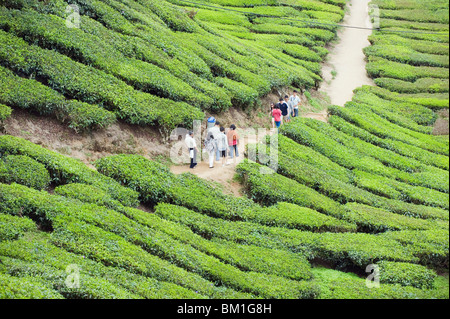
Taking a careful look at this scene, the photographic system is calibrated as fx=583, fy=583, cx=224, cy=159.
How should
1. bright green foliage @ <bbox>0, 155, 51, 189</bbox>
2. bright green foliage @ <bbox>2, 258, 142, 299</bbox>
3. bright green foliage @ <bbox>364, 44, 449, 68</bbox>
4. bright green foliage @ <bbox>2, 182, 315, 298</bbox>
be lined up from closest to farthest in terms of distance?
bright green foliage @ <bbox>2, 258, 142, 299</bbox>, bright green foliage @ <bbox>2, 182, 315, 298</bbox>, bright green foliage @ <bbox>0, 155, 51, 189</bbox>, bright green foliage @ <bbox>364, 44, 449, 68</bbox>

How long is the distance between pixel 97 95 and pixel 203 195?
210 inches

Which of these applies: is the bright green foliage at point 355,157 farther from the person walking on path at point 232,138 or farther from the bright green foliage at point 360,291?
the bright green foliage at point 360,291

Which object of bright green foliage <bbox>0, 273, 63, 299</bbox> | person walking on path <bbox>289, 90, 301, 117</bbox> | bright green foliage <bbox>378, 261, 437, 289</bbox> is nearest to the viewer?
bright green foliage <bbox>0, 273, 63, 299</bbox>

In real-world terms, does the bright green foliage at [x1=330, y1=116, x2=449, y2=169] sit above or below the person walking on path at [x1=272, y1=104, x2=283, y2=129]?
below

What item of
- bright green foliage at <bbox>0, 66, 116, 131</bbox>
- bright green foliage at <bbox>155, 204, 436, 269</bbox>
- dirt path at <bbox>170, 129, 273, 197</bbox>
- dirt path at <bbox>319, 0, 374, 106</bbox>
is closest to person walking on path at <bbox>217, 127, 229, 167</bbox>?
dirt path at <bbox>170, 129, 273, 197</bbox>

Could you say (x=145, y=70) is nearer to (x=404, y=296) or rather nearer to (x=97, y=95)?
(x=97, y=95)

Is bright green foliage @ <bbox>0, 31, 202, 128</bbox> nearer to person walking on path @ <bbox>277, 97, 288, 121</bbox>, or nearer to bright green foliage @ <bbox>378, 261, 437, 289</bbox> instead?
person walking on path @ <bbox>277, 97, 288, 121</bbox>

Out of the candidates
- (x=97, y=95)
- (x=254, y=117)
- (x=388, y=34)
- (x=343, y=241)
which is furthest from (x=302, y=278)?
(x=388, y=34)

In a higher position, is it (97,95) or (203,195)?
(97,95)

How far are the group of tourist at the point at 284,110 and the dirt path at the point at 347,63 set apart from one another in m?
5.28

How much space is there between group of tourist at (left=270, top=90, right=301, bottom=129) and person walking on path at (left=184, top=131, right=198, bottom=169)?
5116mm

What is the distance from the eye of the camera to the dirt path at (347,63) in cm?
3394

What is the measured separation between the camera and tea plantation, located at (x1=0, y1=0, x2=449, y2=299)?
47.3 ft

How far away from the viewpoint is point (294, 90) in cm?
3005
